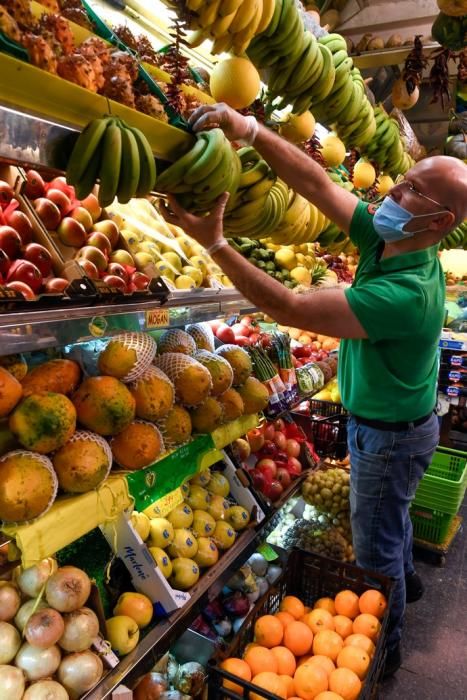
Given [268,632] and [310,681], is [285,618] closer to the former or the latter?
[268,632]

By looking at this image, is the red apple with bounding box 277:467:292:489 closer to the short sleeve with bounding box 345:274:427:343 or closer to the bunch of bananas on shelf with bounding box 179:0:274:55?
the short sleeve with bounding box 345:274:427:343

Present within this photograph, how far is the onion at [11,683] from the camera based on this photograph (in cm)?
134

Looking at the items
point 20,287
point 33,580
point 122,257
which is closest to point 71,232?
point 122,257

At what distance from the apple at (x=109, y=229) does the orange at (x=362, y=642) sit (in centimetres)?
181

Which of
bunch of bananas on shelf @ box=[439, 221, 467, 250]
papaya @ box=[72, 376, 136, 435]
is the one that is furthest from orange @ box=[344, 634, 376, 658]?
bunch of bananas on shelf @ box=[439, 221, 467, 250]

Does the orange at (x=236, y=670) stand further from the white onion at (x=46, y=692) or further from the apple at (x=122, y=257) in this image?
the apple at (x=122, y=257)

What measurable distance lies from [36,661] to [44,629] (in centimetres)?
9

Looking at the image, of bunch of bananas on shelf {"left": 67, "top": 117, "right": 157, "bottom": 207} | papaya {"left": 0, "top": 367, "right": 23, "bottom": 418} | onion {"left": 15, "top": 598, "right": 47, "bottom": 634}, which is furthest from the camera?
onion {"left": 15, "top": 598, "right": 47, "bottom": 634}

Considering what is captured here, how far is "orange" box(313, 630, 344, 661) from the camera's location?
193 centimetres

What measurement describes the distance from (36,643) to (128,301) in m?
1.02

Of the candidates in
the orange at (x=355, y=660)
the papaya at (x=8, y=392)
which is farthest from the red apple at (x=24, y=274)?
the orange at (x=355, y=660)

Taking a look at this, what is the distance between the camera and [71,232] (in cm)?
181

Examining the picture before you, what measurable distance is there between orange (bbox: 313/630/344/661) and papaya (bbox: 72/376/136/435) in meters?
1.23

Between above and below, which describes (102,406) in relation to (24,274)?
below
